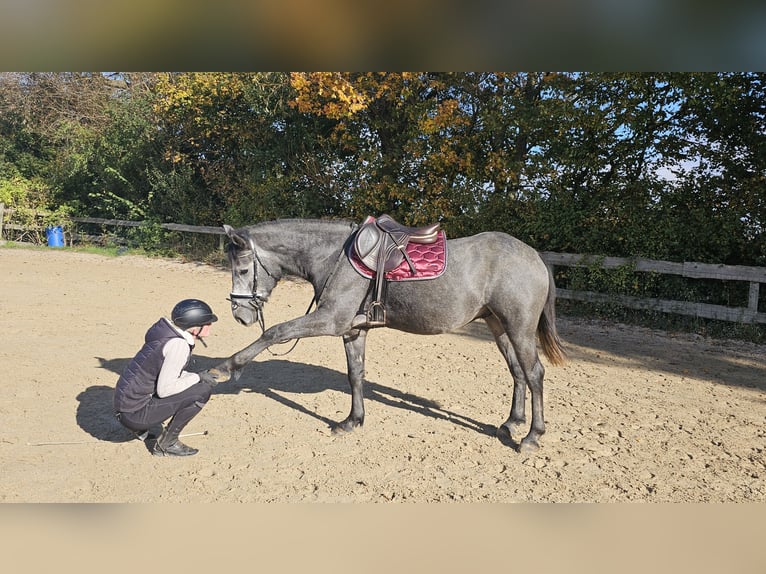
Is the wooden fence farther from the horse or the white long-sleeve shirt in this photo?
the white long-sleeve shirt

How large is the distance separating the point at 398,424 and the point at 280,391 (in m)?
1.53

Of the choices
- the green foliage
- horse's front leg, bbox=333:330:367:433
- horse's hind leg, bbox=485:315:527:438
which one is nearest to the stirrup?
horse's front leg, bbox=333:330:367:433

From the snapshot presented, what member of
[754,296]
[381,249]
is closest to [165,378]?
[381,249]

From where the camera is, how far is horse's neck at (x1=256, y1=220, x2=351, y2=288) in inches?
183

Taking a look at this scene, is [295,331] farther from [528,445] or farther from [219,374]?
[528,445]

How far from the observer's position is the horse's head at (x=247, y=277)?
4574 mm

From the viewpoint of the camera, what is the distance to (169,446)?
13.5 ft

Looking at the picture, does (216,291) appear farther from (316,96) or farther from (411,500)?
(411,500)

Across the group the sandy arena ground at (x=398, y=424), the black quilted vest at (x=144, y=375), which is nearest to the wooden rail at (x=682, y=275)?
the sandy arena ground at (x=398, y=424)

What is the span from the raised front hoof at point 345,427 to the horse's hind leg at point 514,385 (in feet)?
4.13

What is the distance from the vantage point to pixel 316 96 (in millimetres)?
13953

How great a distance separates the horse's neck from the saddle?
269mm

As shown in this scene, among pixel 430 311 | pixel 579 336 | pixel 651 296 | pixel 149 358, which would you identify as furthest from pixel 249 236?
pixel 651 296
